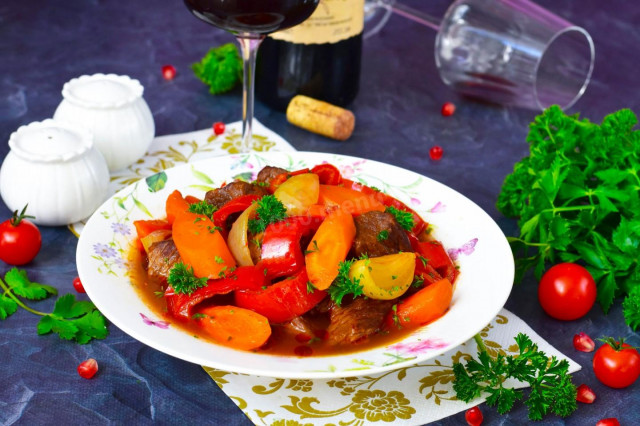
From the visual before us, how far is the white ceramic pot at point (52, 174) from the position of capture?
115 inches

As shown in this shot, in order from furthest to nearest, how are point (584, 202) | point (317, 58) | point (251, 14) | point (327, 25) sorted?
point (317, 58) → point (327, 25) → point (584, 202) → point (251, 14)

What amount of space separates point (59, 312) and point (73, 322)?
6cm

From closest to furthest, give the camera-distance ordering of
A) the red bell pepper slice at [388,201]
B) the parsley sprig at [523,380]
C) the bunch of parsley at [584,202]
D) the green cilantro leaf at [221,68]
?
the parsley sprig at [523,380], the red bell pepper slice at [388,201], the bunch of parsley at [584,202], the green cilantro leaf at [221,68]

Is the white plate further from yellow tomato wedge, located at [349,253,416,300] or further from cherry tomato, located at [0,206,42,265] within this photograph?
cherry tomato, located at [0,206,42,265]

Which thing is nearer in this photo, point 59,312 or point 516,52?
point 59,312

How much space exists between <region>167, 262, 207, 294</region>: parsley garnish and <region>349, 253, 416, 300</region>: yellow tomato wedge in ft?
1.45

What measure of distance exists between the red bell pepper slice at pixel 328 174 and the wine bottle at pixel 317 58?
3.90 ft

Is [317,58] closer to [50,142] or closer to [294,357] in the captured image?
[50,142]

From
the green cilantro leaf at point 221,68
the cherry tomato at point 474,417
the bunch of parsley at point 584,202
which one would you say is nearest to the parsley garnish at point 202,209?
the cherry tomato at point 474,417

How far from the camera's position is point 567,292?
273 centimetres

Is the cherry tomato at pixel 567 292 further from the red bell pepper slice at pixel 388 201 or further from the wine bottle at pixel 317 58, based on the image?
the wine bottle at pixel 317 58

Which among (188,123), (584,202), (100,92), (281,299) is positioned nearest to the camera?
(281,299)

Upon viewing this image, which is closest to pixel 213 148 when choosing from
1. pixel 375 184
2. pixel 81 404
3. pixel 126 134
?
pixel 126 134

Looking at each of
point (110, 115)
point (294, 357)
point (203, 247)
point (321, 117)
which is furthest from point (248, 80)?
point (294, 357)
